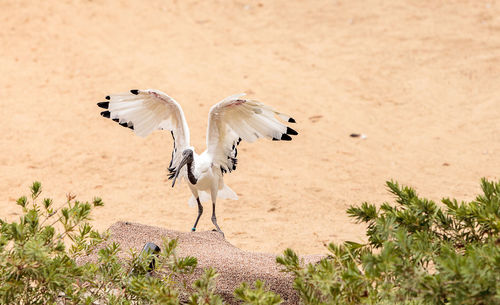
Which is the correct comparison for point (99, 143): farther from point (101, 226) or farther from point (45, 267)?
point (45, 267)

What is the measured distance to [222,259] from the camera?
421 cm

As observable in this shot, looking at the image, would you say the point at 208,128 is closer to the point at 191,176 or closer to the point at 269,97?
the point at 191,176

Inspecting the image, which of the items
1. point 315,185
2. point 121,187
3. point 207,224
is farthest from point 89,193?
point 315,185

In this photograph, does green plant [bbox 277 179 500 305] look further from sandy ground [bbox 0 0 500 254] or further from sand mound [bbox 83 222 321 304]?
sandy ground [bbox 0 0 500 254]

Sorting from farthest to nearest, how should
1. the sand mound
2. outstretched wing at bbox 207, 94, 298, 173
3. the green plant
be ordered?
outstretched wing at bbox 207, 94, 298, 173 → the sand mound → the green plant

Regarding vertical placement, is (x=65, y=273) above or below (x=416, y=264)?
below

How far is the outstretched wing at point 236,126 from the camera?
5.05 meters

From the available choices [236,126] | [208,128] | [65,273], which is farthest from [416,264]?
[208,128]

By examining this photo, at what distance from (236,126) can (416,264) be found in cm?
295

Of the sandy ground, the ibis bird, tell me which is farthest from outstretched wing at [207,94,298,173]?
the sandy ground

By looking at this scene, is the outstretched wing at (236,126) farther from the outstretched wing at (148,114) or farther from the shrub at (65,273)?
the shrub at (65,273)

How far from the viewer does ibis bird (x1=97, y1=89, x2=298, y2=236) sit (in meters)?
5.16

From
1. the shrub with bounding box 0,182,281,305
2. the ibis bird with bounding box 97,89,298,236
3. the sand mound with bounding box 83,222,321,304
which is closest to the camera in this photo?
the shrub with bounding box 0,182,281,305

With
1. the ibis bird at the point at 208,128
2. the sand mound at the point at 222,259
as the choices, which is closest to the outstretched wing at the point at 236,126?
the ibis bird at the point at 208,128
